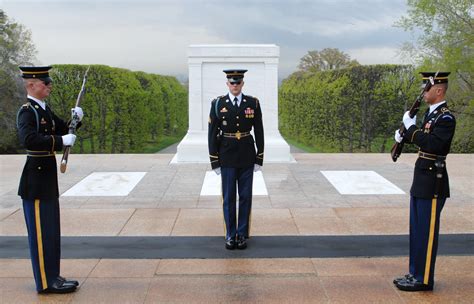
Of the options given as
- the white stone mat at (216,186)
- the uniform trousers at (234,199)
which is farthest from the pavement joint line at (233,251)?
the white stone mat at (216,186)

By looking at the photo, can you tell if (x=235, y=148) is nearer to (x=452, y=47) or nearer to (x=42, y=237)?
(x=42, y=237)

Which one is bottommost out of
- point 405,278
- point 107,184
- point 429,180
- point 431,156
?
point 107,184

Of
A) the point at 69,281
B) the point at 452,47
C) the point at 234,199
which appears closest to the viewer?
the point at 69,281

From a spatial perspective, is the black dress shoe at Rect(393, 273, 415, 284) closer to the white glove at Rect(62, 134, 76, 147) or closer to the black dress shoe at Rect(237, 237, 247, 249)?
the black dress shoe at Rect(237, 237, 247, 249)

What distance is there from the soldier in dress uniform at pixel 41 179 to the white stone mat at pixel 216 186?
10.4 ft

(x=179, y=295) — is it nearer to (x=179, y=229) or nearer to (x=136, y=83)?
(x=179, y=229)

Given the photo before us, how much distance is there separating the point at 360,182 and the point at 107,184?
3451mm

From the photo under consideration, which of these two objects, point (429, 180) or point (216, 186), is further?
point (216, 186)

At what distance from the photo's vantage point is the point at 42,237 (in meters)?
3.59

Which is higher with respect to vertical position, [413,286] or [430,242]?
[430,242]

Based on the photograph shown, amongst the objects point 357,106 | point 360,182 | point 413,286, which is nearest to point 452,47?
point 357,106

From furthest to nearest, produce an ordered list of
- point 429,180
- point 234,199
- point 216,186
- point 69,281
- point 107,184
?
point 107,184 → point 216,186 → point 234,199 → point 69,281 → point 429,180

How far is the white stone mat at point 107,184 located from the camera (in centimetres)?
687

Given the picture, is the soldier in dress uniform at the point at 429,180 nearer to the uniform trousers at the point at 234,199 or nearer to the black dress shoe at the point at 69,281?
the uniform trousers at the point at 234,199
